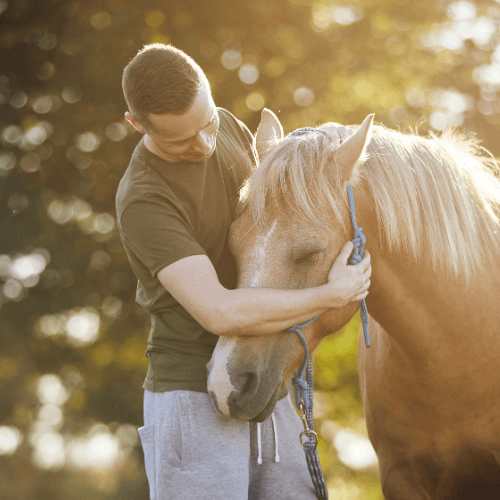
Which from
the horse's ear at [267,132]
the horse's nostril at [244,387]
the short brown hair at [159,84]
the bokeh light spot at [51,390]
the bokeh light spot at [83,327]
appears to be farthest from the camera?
the bokeh light spot at [51,390]

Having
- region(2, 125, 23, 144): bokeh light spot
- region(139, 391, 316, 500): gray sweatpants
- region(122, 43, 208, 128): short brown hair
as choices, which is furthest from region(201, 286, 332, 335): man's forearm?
region(2, 125, 23, 144): bokeh light spot

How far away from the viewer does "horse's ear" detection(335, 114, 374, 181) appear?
76.5 inches

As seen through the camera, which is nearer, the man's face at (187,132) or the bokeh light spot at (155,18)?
the man's face at (187,132)

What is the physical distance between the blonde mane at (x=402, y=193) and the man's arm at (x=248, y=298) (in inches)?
9.2

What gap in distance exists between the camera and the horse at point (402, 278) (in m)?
1.92

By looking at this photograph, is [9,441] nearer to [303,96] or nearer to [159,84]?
[303,96]

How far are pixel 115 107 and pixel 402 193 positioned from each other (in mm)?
5018

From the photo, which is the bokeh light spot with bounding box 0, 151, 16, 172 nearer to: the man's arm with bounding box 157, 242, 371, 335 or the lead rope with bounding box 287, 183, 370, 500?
the man's arm with bounding box 157, 242, 371, 335

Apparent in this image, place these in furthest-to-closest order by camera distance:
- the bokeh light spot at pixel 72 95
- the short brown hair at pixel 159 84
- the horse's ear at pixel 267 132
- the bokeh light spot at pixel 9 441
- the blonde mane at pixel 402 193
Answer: the bokeh light spot at pixel 9 441
the bokeh light spot at pixel 72 95
the horse's ear at pixel 267 132
the blonde mane at pixel 402 193
the short brown hair at pixel 159 84

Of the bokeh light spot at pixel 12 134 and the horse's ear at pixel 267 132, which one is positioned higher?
the bokeh light spot at pixel 12 134

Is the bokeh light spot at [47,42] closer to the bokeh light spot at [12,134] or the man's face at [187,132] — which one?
the bokeh light spot at [12,134]

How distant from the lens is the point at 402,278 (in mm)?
2180

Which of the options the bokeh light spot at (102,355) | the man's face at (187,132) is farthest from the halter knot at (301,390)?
the bokeh light spot at (102,355)

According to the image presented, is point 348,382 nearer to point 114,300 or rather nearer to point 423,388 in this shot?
point 114,300
